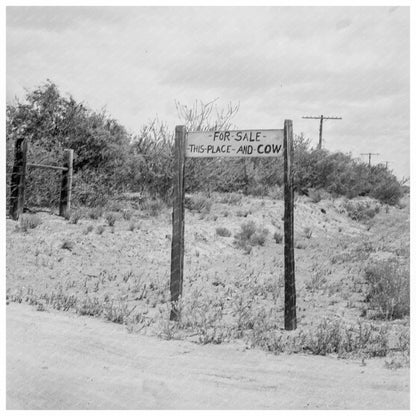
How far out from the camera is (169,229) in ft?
50.7

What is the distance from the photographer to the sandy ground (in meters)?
4.75

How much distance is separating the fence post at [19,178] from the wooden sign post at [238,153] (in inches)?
274

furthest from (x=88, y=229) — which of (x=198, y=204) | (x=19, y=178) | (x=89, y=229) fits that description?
(x=198, y=204)

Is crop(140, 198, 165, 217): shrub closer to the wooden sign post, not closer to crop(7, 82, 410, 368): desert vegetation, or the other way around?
crop(7, 82, 410, 368): desert vegetation

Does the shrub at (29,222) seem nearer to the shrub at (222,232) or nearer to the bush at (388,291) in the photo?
the shrub at (222,232)

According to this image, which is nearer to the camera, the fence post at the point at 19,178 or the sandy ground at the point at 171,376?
the sandy ground at the point at 171,376

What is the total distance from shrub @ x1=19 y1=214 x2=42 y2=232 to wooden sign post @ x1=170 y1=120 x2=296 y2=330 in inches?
232

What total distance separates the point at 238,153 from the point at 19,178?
797 centimetres

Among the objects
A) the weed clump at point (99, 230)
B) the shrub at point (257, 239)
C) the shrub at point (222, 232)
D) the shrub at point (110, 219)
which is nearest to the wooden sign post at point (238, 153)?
the weed clump at point (99, 230)

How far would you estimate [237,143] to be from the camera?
820 centimetres

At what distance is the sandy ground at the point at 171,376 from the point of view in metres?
4.75

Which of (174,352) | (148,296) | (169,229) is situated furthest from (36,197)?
(174,352)

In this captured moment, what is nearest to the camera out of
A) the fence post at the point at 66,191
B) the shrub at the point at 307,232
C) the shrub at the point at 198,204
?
the fence post at the point at 66,191

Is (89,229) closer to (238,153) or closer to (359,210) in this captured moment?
(238,153)
